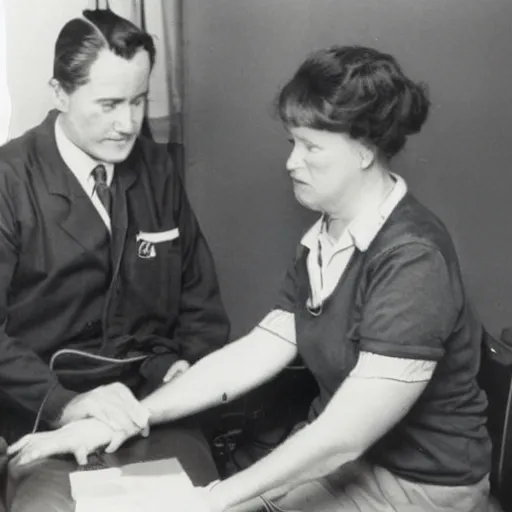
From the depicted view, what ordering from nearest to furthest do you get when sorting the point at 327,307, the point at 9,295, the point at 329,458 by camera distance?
the point at 329,458, the point at 327,307, the point at 9,295

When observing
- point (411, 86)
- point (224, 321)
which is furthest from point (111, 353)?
point (411, 86)

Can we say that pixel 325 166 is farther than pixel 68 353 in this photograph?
No

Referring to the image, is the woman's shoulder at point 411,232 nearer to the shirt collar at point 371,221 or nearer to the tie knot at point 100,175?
the shirt collar at point 371,221

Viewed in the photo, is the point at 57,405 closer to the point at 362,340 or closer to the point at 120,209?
the point at 120,209

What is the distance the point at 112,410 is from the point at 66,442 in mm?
74

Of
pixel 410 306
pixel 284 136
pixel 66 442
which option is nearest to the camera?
pixel 410 306

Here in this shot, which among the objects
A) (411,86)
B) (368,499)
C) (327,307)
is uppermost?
(411,86)

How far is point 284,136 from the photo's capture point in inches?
46.1

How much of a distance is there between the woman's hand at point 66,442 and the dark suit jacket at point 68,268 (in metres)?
0.07

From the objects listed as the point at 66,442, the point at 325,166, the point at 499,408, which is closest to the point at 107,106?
the point at 325,166

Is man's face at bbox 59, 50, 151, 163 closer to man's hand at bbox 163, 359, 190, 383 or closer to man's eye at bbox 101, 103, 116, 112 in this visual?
man's eye at bbox 101, 103, 116, 112

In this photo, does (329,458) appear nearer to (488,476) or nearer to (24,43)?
(488,476)

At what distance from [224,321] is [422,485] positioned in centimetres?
43

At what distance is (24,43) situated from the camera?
39.9 inches
